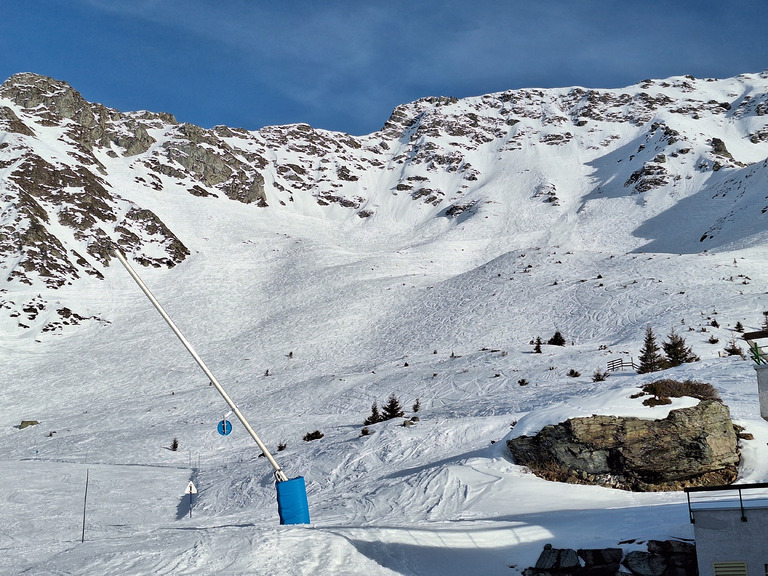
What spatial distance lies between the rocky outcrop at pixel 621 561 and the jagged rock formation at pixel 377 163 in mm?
60440

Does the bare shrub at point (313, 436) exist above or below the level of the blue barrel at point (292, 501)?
above

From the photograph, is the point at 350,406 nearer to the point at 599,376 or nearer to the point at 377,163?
the point at 599,376

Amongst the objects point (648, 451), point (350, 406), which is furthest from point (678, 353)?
point (350, 406)

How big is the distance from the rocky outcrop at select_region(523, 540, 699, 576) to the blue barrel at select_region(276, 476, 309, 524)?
4.06 m

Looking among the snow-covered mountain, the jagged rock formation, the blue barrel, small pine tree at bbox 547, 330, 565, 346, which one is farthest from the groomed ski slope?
the jagged rock formation

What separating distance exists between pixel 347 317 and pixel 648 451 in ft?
123

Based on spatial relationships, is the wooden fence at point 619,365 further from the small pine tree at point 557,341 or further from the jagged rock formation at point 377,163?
the jagged rock formation at point 377,163

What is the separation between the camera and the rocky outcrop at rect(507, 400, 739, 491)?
1386cm

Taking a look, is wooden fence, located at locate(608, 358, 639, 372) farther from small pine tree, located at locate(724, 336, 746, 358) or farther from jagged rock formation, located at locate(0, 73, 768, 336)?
jagged rock formation, located at locate(0, 73, 768, 336)

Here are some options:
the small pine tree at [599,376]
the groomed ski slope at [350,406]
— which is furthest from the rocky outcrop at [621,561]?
the small pine tree at [599,376]

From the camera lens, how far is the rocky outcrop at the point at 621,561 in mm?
9062

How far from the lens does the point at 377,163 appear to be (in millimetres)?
142875

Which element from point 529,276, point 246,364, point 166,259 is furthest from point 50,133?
point 529,276

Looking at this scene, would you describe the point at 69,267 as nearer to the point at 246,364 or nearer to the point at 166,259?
the point at 166,259
